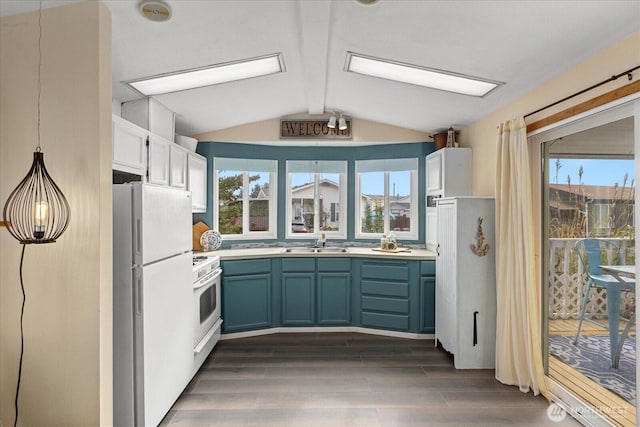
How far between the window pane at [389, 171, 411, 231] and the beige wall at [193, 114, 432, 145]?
502mm

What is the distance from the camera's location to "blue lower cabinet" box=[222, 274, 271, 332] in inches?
153

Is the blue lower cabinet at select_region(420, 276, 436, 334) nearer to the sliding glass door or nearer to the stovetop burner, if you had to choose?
the sliding glass door

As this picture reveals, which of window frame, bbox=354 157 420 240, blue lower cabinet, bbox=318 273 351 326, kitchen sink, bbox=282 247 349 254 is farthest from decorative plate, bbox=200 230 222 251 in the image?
window frame, bbox=354 157 420 240

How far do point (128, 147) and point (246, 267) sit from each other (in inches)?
69.8

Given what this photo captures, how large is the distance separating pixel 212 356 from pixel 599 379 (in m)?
3.08

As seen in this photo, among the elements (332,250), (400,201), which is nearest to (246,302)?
(332,250)

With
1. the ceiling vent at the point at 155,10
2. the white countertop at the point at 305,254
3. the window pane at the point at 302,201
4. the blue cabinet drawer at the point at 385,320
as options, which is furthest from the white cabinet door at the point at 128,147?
the blue cabinet drawer at the point at 385,320

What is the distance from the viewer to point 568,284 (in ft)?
8.68

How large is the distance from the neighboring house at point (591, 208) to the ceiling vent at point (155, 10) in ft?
9.26

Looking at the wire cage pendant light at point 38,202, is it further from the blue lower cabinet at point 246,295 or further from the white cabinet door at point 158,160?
the blue lower cabinet at point 246,295

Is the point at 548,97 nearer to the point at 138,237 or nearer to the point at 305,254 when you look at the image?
the point at 305,254

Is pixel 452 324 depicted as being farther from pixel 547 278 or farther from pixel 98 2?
pixel 98 2

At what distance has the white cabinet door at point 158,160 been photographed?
3031mm

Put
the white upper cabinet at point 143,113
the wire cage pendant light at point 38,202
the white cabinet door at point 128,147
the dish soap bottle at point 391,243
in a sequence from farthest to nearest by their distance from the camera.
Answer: the dish soap bottle at point 391,243 → the white upper cabinet at point 143,113 → the white cabinet door at point 128,147 → the wire cage pendant light at point 38,202
